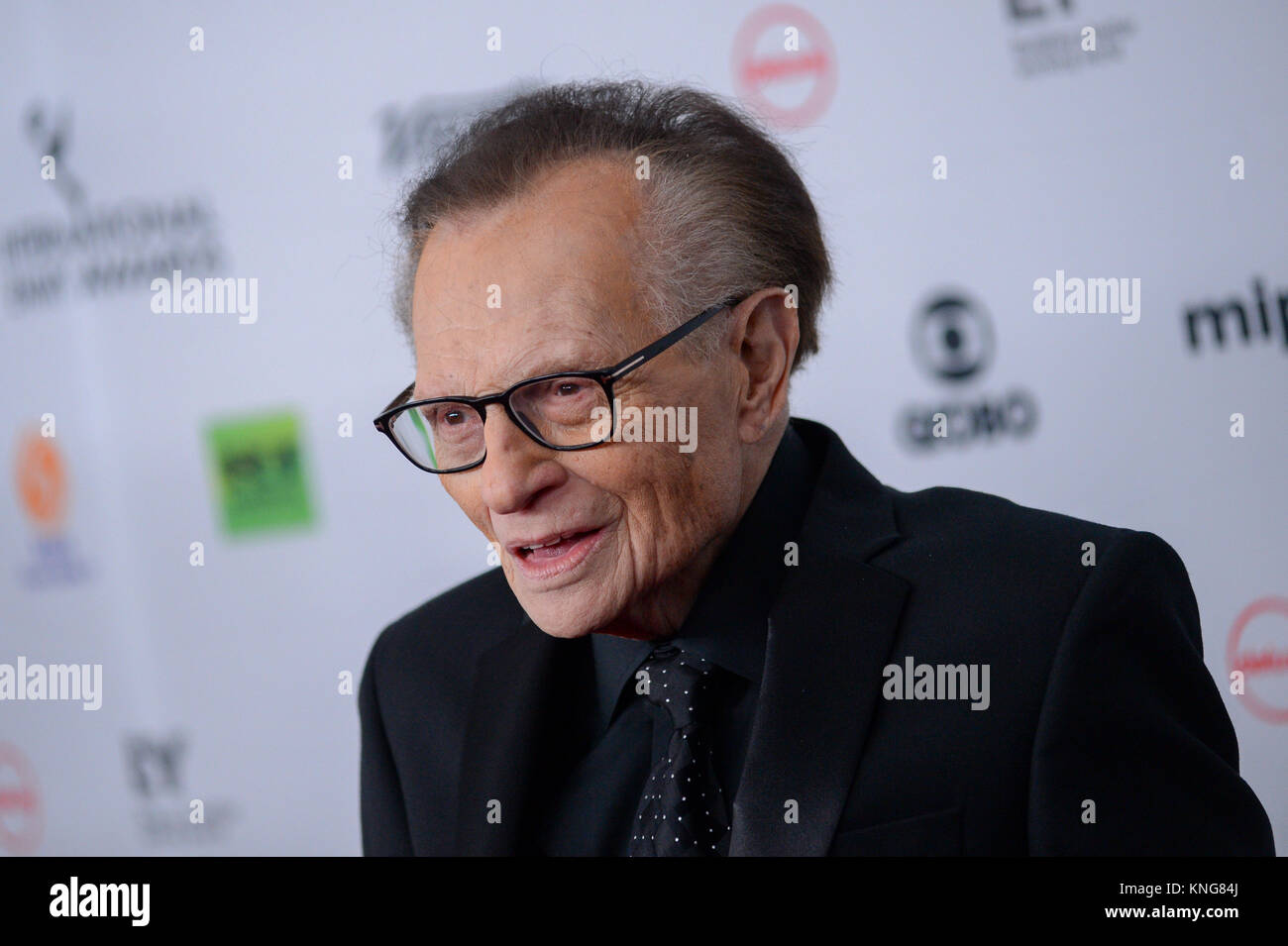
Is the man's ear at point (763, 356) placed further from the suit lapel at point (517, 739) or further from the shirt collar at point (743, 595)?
the suit lapel at point (517, 739)

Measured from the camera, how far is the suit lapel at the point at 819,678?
1290 mm

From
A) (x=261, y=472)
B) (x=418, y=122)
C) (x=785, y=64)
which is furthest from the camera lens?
(x=261, y=472)

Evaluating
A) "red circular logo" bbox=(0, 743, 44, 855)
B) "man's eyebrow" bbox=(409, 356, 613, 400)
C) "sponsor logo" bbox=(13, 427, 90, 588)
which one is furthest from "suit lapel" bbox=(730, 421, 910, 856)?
"red circular logo" bbox=(0, 743, 44, 855)

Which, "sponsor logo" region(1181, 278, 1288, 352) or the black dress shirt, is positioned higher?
"sponsor logo" region(1181, 278, 1288, 352)

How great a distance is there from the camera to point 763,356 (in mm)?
1449

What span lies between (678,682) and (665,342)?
37 centimetres

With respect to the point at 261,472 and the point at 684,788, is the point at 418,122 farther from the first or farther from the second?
the point at 684,788

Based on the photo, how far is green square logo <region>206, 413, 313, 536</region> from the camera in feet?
7.53

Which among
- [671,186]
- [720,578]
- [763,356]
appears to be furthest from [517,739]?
[671,186]

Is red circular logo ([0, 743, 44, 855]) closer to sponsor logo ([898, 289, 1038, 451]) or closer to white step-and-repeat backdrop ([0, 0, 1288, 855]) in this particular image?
white step-and-repeat backdrop ([0, 0, 1288, 855])

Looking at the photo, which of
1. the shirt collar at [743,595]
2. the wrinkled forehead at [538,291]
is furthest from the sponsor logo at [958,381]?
the wrinkled forehead at [538,291]
